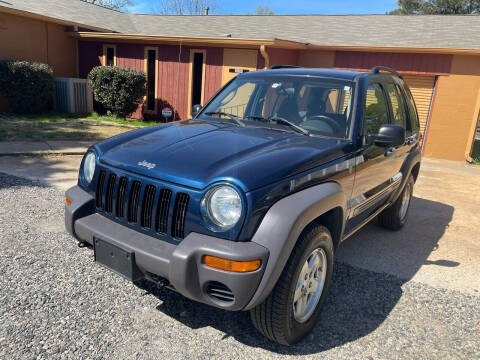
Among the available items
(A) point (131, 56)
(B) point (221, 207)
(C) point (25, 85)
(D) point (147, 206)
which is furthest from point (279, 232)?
(A) point (131, 56)

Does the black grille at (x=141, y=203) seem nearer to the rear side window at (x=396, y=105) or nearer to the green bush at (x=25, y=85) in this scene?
the rear side window at (x=396, y=105)

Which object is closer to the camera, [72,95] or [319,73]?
[319,73]

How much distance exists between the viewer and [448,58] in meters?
11.4

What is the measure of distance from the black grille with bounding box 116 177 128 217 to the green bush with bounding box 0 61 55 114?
11890 millimetres

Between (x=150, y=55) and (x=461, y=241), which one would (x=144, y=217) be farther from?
(x=150, y=55)

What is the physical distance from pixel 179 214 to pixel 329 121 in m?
1.72

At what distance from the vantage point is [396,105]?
183 inches

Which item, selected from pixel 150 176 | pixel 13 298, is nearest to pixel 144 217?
pixel 150 176

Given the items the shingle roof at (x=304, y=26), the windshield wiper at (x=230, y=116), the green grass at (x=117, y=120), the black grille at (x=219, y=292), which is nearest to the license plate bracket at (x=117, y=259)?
the black grille at (x=219, y=292)

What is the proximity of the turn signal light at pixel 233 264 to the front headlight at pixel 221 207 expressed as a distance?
7.6 inches

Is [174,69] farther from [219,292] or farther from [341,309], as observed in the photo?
[219,292]

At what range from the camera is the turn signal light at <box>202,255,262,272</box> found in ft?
7.53

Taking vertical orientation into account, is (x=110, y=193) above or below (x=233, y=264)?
above

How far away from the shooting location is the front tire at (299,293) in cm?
258
